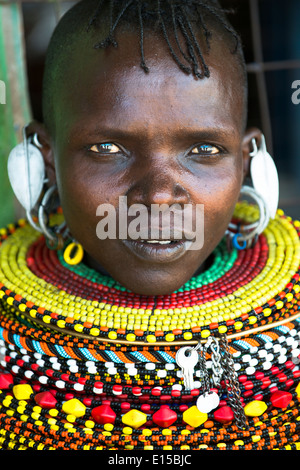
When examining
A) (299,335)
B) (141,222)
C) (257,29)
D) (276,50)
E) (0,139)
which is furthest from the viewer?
(276,50)

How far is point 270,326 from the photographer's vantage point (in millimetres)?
1629

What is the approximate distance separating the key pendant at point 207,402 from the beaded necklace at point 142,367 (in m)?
0.01

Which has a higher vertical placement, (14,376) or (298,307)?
(298,307)

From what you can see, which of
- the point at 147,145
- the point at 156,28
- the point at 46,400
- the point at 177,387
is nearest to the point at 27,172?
the point at 147,145

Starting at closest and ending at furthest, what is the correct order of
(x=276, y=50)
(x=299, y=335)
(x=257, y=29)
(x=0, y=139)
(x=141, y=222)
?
(x=141, y=222) → (x=299, y=335) → (x=0, y=139) → (x=257, y=29) → (x=276, y=50)

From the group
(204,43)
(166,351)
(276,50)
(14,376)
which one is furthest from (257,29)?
(14,376)

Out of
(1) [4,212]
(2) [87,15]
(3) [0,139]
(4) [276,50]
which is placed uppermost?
(4) [276,50]

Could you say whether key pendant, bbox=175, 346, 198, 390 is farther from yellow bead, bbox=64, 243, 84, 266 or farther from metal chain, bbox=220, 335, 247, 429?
yellow bead, bbox=64, 243, 84, 266

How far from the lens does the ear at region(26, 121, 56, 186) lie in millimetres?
1877

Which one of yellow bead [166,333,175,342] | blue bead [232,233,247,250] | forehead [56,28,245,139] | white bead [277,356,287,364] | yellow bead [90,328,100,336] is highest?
forehead [56,28,245,139]

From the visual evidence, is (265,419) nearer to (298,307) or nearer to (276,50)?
(298,307)

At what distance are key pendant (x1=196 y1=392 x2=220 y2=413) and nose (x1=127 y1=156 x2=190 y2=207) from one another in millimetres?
520

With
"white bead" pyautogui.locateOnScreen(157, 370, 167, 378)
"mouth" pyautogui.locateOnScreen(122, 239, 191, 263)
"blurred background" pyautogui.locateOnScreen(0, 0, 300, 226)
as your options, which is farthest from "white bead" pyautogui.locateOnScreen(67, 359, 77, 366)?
"blurred background" pyautogui.locateOnScreen(0, 0, 300, 226)

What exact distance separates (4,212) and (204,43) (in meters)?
1.22
